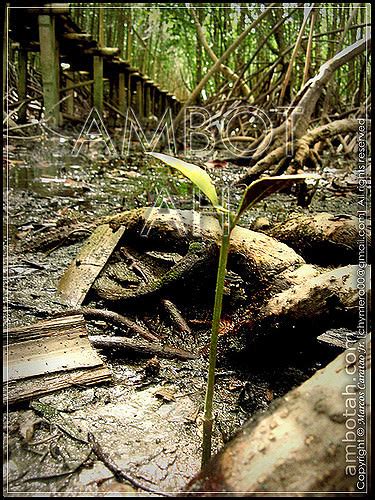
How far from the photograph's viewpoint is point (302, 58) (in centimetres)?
947

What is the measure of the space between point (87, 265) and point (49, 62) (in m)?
5.56

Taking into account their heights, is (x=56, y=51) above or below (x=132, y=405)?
above

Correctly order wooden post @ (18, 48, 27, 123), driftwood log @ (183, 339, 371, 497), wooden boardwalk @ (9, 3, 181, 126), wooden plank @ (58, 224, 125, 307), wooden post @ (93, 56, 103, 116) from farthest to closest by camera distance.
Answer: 1. wooden post @ (93, 56, 103, 116)
2. wooden post @ (18, 48, 27, 123)
3. wooden boardwalk @ (9, 3, 181, 126)
4. wooden plank @ (58, 224, 125, 307)
5. driftwood log @ (183, 339, 371, 497)

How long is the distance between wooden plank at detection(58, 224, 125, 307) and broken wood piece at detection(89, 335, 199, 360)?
0.35 m

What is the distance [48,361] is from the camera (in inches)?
47.7

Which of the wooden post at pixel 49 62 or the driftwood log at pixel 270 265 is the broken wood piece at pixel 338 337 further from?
the wooden post at pixel 49 62

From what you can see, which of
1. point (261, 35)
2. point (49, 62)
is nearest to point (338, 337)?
point (49, 62)

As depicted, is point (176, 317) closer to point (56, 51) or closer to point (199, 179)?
point (199, 179)

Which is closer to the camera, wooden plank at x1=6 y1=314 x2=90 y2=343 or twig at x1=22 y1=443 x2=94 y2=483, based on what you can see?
twig at x1=22 y1=443 x2=94 y2=483

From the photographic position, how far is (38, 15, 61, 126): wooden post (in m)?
6.36

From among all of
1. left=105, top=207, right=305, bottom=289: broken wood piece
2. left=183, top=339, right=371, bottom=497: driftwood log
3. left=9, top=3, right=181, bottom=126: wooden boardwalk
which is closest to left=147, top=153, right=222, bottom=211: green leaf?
left=183, top=339, right=371, bottom=497: driftwood log

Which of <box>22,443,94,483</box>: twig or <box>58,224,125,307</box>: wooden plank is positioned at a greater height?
<box>58,224,125,307</box>: wooden plank

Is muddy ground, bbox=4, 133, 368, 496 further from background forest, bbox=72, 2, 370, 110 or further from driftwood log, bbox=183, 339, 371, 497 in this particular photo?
background forest, bbox=72, 2, 370, 110

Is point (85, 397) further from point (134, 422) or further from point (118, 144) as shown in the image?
point (118, 144)
